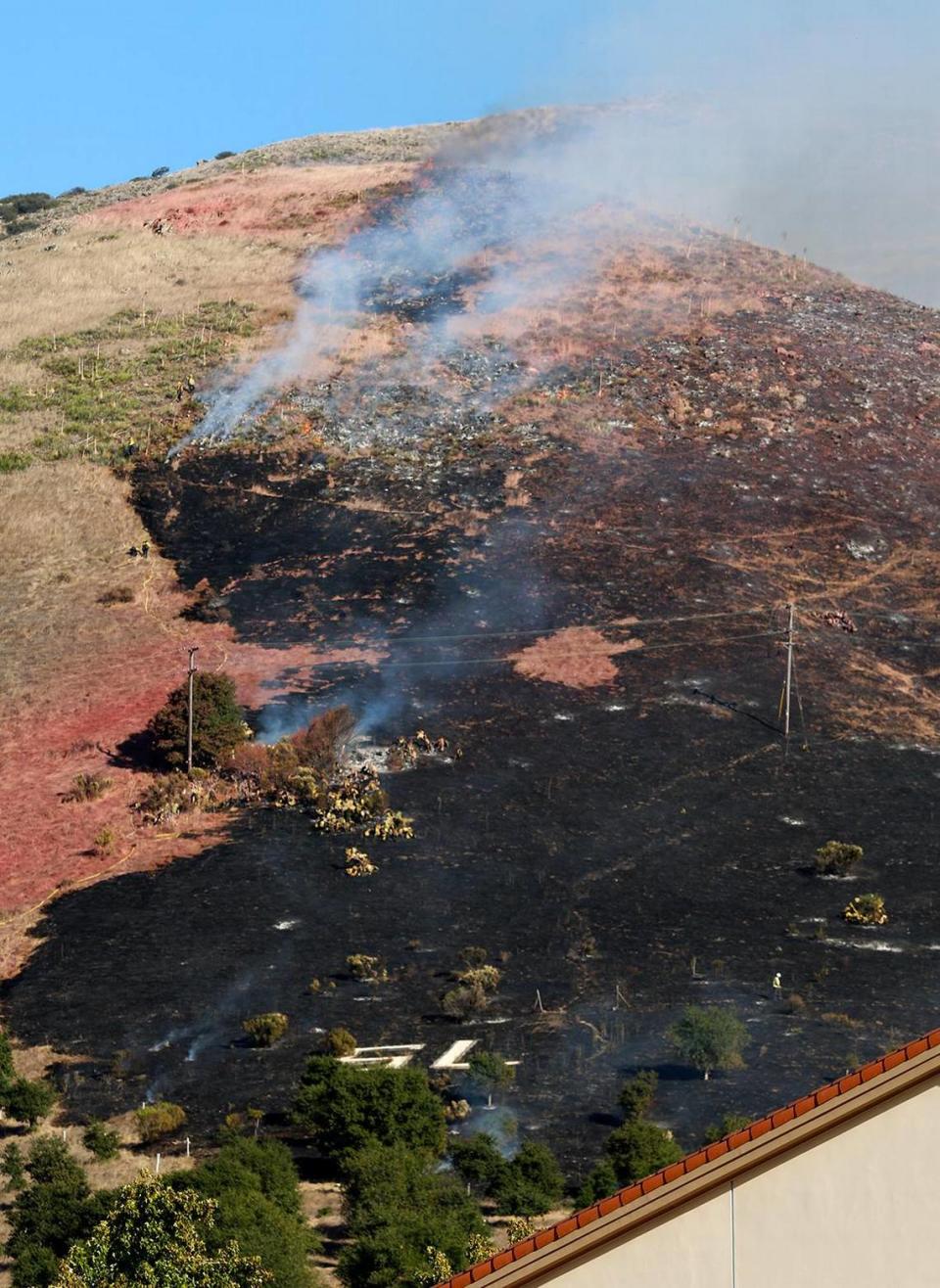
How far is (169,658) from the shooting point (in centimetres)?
5950

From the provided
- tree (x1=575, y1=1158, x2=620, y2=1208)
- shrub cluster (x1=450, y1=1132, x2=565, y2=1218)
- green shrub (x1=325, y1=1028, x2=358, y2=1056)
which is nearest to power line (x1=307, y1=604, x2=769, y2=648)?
green shrub (x1=325, y1=1028, x2=358, y2=1056)

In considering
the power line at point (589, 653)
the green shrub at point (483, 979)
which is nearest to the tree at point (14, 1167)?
the green shrub at point (483, 979)

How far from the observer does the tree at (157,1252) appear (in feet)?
84.4

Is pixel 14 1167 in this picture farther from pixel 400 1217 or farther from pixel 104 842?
pixel 104 842

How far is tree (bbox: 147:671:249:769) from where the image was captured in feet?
174

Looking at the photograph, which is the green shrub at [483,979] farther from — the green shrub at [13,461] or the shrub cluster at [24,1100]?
the green shrub at [13,461]

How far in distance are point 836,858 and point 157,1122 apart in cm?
1959

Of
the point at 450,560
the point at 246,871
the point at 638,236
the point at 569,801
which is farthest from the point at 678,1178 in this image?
the point at 638,236

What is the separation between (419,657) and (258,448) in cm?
1933

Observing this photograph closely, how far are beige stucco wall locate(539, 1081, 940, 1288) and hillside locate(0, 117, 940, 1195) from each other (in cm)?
1993

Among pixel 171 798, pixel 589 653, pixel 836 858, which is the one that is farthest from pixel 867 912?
pixel 171 798

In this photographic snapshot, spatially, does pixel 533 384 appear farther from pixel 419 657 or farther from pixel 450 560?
pixel 419 657

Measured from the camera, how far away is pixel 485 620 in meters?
62.4

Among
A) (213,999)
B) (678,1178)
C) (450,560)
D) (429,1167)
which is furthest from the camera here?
(450,560)
